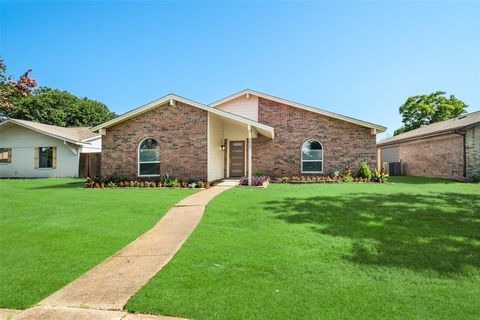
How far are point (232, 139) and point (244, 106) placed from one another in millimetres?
2302

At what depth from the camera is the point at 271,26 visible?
41.3 ft

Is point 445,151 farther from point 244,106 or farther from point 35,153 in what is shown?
point 35,153

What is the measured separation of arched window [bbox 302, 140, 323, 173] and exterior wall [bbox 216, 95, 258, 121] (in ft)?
11.6

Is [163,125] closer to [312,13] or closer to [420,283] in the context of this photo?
[312,13]

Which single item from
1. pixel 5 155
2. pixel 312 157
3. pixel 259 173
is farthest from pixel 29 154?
pixel 312 157

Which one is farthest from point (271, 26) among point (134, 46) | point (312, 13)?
point (134, 46)

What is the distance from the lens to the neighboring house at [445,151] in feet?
52.5

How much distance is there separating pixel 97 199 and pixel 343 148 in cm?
1260

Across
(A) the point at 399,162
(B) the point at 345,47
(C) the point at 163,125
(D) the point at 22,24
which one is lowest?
(A) the point at 399,162

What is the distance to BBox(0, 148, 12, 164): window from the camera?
21.5 m

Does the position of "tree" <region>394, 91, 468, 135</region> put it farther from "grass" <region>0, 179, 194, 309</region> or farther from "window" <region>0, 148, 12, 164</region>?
"window" <region>0, 148, 12, 164</region>

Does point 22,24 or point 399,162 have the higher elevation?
point 22,24

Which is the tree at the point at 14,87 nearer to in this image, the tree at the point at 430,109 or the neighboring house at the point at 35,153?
the neighboring house at the point at 35,153

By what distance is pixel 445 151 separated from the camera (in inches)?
709
